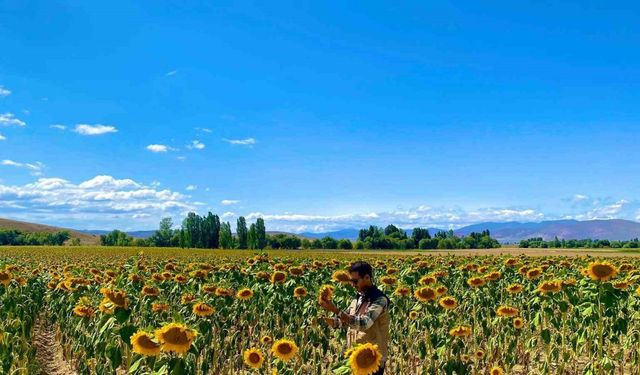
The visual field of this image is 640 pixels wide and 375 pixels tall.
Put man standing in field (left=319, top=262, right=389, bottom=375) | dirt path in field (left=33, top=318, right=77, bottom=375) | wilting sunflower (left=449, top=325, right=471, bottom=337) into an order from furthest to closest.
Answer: dirt path in field (left=33, top=318, right=77, bottom=375) → wilting sunflower (left=449, top=325, right=471, bottom=337) → man standing in field (left=319, top=262, right=389, bottom=375)

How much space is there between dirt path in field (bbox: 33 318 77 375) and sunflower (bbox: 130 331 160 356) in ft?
17.8

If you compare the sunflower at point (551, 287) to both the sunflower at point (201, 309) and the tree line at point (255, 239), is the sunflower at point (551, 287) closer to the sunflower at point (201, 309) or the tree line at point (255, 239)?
the sunflower at point (201, 309)

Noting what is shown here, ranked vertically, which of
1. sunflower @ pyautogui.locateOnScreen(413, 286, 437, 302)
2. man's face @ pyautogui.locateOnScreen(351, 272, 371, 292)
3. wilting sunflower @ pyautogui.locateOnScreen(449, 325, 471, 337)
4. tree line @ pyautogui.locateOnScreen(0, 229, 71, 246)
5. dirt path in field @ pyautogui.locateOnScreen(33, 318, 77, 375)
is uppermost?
tree line @ pyautogui.locateOnScreen(0, 229, 71, 246)

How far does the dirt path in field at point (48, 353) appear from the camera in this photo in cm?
1166

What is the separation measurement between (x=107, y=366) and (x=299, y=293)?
391 centimetres

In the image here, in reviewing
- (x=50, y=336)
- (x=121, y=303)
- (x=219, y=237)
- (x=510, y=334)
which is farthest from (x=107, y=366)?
(x=219, y=237)

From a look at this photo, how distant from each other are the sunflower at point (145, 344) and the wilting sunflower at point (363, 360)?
190cm

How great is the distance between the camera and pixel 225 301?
36.1 ft

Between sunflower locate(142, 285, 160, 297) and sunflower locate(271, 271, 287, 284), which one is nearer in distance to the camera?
sunflower locate(142, 285, 160, 297)

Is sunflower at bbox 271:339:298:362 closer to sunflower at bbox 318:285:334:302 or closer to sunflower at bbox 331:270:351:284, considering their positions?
sunflower at bbox 318:285:334:302

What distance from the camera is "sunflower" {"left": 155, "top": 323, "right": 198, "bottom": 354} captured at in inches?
213

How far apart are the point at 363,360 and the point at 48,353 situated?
10909mm

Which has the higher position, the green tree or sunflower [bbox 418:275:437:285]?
the green tree

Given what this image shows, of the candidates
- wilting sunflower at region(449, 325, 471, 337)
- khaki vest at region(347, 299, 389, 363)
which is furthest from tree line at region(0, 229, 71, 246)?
khaki vest at region(347, 299, 389, 363)
